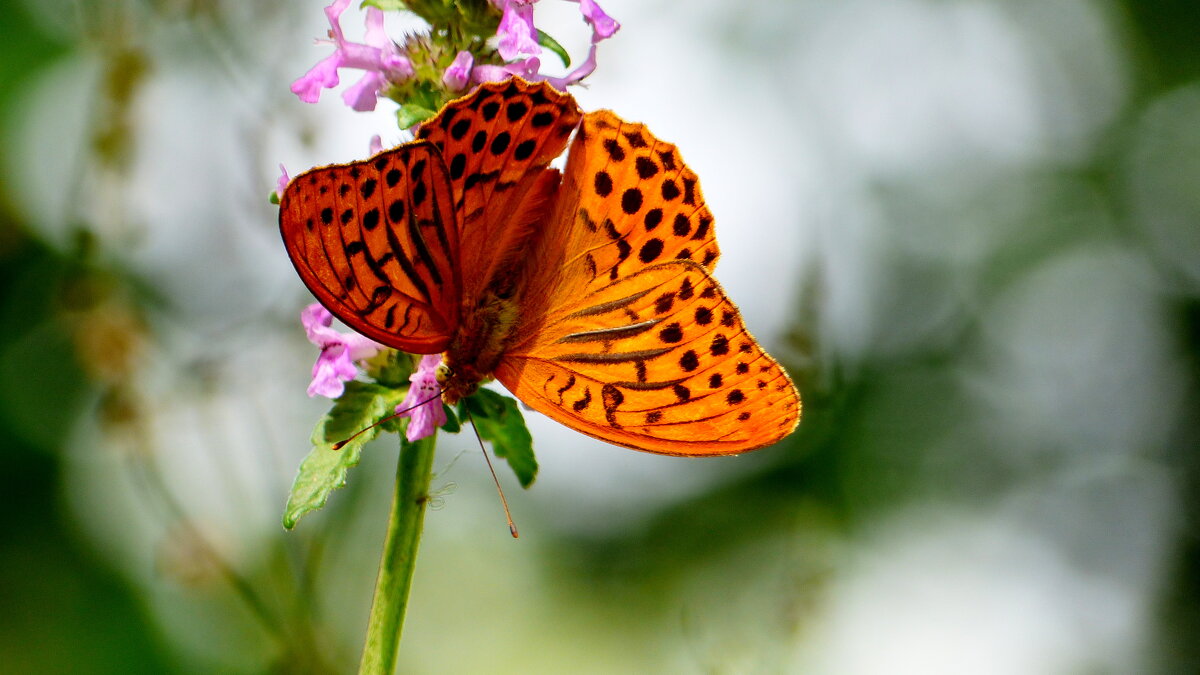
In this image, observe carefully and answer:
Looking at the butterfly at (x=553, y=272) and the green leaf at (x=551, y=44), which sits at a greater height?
the green leaf at (x=551, y=44)

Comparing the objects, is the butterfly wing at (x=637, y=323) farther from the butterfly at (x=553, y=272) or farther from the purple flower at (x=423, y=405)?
the purple flower at (x=423, y=405)

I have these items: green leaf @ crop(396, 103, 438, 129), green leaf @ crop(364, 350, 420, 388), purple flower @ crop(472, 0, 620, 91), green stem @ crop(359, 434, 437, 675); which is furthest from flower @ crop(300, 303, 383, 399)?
purple flower @ crop(472, 0, 620, 91)

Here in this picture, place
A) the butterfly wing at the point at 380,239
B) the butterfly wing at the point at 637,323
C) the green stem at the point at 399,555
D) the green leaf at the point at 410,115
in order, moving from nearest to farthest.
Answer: the green stem at the point at 399,555 < the butterfly wing at the point at 380,239 < the green leaf at the point at 410,115 < the butterfly wing at the point at 637,323

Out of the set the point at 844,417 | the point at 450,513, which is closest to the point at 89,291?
the point at 450,513

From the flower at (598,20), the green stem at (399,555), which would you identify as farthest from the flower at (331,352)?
the flower at (598,20)

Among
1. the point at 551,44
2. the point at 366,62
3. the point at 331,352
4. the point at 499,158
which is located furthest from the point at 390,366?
the point at 551,44

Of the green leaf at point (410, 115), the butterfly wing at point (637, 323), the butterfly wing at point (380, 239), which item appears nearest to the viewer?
the butterfly wing at point (380, 239)
